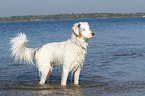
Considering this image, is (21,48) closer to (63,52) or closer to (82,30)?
(63,52)

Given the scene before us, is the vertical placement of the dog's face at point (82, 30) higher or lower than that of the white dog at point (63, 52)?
higher

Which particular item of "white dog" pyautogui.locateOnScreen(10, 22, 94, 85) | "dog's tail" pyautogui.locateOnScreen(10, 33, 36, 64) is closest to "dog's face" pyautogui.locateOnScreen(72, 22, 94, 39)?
"white dog" pyautogui.locateOnScreen(10, 22, 94, 85)

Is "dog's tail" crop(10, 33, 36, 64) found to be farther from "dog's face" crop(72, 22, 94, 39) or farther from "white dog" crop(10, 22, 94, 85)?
"dog's face" crop(72, 22, 94, 39)

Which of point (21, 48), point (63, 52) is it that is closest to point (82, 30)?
point (63, 52)

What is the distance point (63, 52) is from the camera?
695cm

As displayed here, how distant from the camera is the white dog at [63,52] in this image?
6.55m

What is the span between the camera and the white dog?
6555 millimetres

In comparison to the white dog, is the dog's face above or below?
above

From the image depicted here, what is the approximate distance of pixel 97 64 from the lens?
11.0 metres

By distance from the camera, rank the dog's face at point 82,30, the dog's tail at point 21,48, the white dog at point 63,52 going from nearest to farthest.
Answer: the dog's face at point 82,30 < the white dog at point 63,52 < the dog's tail at point 21,48

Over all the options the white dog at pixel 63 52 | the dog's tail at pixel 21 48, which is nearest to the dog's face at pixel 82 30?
the white dog at pixel 63 52

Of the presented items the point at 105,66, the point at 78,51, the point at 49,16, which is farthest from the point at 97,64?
the point at 49,16

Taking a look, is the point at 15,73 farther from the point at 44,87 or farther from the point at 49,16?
the point at 49,16

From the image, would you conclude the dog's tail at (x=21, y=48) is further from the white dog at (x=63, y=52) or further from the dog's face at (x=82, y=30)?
the dog's face at (x=82, y=30)
